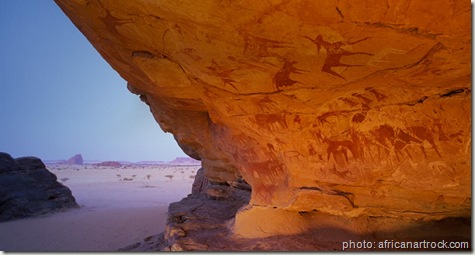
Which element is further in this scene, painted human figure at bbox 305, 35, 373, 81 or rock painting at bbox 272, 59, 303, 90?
rock painting at bbox 272, 59, 303, 90

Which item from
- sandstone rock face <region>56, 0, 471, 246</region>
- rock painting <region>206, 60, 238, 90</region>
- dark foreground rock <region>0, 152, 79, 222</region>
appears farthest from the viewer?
dark foreground rock <region>0, 152, 79, 222</region>

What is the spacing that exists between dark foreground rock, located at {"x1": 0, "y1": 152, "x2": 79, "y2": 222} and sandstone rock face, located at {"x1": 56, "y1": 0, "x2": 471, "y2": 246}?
8784 mm

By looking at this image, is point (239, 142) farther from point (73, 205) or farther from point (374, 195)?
point (73, 205)

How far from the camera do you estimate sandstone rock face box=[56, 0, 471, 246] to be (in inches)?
86.2

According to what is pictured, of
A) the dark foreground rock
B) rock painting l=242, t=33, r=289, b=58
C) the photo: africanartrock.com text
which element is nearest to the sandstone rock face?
rock painting l=242, t=33, r=289, b=58

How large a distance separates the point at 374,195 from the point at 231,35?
8.45 ft

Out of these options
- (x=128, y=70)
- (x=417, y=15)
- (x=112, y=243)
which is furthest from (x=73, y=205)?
(x=417, y=15)

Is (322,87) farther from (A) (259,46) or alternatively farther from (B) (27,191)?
(B) (27,191)

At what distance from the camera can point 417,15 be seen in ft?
6.59

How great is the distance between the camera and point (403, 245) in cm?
338

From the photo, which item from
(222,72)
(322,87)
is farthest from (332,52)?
(222,72)

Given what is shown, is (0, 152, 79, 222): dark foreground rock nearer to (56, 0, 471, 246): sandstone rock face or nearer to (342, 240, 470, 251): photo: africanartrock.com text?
(56, 0, 471, 246): sandstone rock face

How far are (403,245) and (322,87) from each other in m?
2.17

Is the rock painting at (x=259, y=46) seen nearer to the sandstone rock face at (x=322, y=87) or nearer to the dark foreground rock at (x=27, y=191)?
the sandstone rock face at (x=322, y=87)
